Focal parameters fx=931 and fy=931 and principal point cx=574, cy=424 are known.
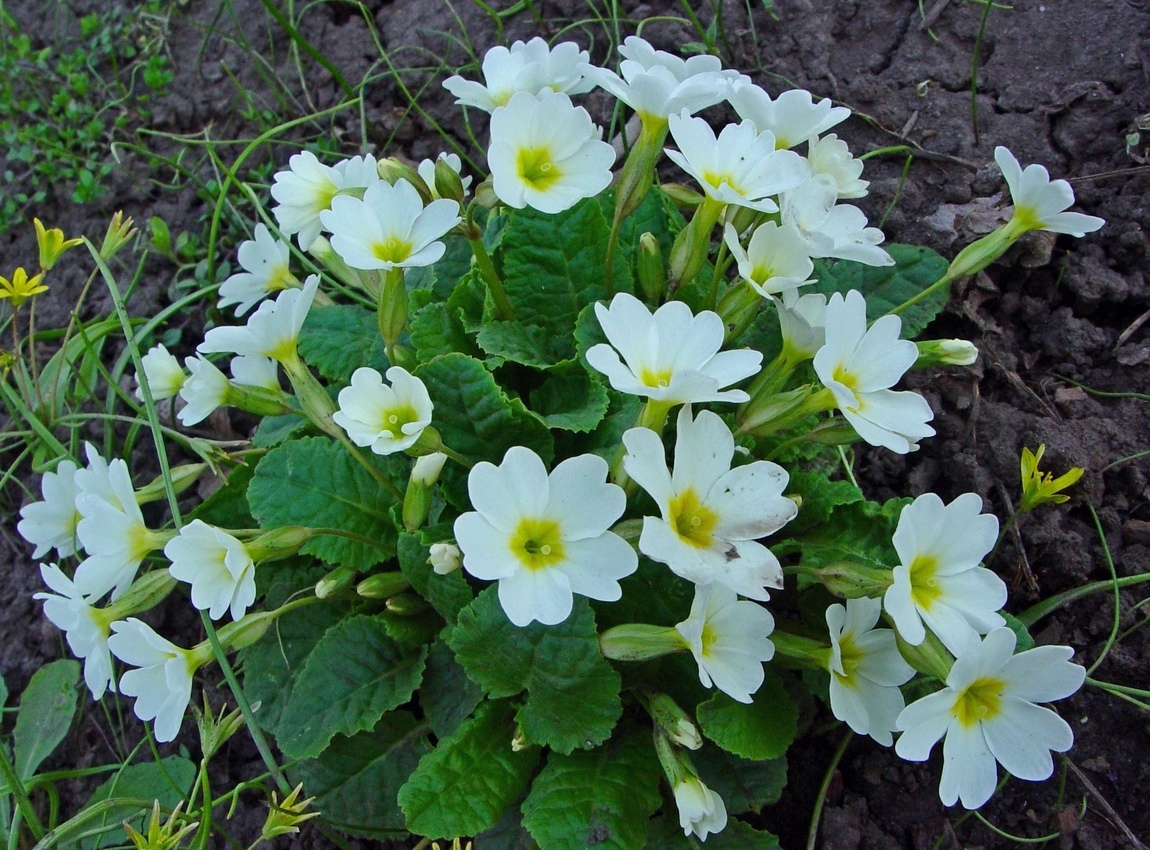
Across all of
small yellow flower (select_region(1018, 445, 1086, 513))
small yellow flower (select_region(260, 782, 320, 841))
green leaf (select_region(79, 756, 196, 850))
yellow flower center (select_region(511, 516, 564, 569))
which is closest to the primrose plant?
yellow flower center (select_region(511, 516, 564, 569))

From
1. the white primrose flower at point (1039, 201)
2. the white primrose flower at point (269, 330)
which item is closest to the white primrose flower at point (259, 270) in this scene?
the white primrose flower at point (269, 330)

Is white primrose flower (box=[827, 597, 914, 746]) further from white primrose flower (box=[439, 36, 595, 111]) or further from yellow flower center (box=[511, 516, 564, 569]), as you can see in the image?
white primrose flower (box=[439, 36, 595, 111])

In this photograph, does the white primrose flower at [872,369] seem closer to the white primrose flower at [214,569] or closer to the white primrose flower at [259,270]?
the white primrose flower at [214,569]

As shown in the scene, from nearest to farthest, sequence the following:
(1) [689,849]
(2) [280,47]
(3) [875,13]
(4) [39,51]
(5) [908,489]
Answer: (1) [689,849], (5) [908,489], (3) [875,13], (2) [280,47], (4) [39,51]

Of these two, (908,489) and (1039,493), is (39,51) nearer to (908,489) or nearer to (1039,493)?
(908,489)

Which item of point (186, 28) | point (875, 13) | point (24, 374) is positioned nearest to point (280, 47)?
point (186, 28)

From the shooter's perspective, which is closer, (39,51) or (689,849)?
(689,849)
